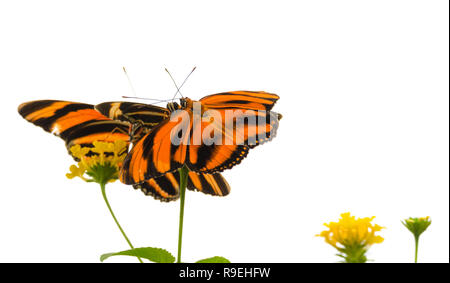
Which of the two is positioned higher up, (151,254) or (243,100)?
(243,100)

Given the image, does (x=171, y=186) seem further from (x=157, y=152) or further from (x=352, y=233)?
(x=352, y=233)

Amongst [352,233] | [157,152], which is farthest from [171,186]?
[352,233]

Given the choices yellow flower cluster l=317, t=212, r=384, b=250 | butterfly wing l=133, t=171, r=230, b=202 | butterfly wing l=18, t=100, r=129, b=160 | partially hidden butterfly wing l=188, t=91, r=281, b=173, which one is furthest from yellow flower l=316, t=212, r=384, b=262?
butterfly wing l=18, t=100, r=129, b=160

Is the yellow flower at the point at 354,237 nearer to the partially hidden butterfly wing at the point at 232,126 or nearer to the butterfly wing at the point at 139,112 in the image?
the partially hidden butterfly wing at the point at 232,126

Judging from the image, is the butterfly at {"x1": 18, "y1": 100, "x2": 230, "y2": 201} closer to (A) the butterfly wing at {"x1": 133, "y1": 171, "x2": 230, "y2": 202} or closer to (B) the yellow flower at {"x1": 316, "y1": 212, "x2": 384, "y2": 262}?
(A) the butterfly wing at {"x1": 133, "y1": 171, "x2": 230, "y2": 202}
